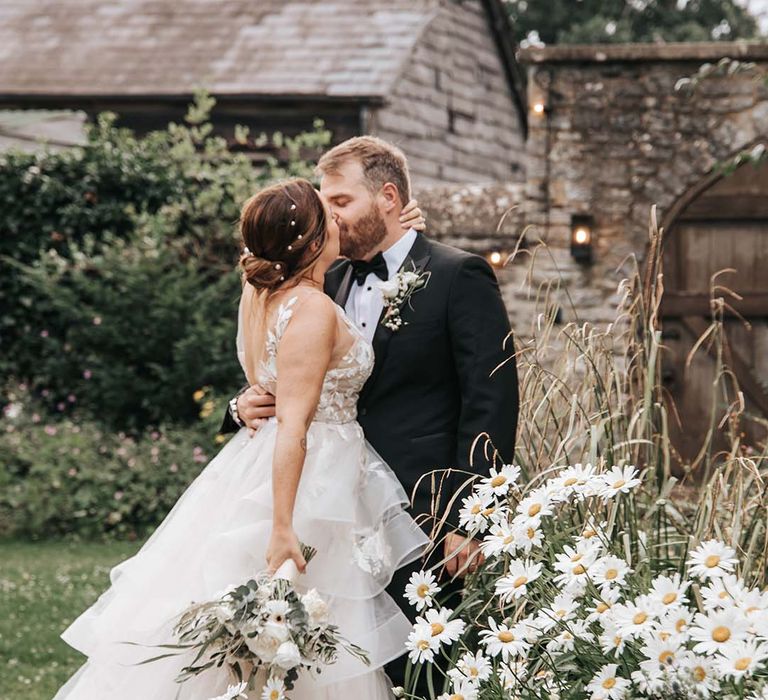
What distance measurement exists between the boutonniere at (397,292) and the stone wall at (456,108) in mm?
9488

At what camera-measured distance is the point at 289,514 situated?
3039 millimetres

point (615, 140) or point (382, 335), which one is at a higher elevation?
point (382, 335)

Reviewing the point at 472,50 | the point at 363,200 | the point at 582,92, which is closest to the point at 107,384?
the point at 582,92

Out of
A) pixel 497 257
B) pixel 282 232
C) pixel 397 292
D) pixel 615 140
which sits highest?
pixel 282 232

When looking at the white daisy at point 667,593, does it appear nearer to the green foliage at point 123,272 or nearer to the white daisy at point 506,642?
the white daisy at point 506,642

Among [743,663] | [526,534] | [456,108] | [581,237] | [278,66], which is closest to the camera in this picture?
[743,663]

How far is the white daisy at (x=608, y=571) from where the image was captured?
270cm

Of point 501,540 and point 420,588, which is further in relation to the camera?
point 420,588

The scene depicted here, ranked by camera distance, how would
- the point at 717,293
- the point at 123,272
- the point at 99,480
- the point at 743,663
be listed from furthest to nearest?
the point at 717,293 < the point at 123,272 < the point at 99,480 < the point at 743,663

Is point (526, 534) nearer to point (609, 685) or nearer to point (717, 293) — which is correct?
point (609, 685)

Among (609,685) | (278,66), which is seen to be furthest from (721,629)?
(278,66)

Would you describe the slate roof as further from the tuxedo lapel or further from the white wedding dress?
the white wedding dress

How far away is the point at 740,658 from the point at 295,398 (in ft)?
4.12

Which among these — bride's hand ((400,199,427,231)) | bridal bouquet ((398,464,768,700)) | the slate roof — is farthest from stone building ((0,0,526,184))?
bridal bouquet ((398,464,768,700))
